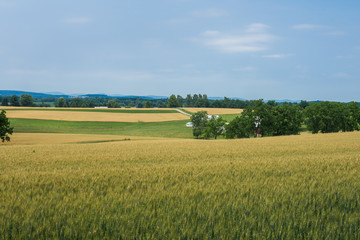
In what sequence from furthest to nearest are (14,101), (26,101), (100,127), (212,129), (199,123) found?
1. (26,101)
2. (14,101)
3. (100,127)
4. (199,123)
5. (212,129)

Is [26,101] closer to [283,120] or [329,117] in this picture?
[283,120]

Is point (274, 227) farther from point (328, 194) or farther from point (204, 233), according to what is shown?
point (328, 194)

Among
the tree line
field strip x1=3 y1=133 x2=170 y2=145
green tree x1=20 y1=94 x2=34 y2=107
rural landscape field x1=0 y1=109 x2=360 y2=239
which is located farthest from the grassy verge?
green tree x1=20 y1=94 x2=34 y2=107

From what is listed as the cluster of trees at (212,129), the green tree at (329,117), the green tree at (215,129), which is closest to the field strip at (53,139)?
the cluster of trees at (212,129)

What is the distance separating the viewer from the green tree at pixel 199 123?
71.9 m

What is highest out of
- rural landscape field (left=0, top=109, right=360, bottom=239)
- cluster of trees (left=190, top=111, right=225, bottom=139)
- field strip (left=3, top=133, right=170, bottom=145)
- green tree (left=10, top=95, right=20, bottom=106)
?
green tree (left=10, top=95, right=20, bottom=106)

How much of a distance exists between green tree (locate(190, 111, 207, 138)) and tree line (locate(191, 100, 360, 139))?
0.27m

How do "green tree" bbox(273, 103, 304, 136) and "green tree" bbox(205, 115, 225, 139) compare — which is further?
"green tree" bbox(205, 115, 225, 139)

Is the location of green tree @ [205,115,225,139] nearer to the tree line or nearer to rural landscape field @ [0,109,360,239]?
the tree line


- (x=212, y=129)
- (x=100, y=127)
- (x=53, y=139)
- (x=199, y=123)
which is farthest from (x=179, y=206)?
(x=100, y=127)

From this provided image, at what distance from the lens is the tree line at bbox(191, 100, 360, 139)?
5923cm

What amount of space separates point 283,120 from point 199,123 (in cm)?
2332

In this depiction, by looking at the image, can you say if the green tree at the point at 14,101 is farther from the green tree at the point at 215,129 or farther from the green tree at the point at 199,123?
the green tree at the point at 215,129

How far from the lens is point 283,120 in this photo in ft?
202
